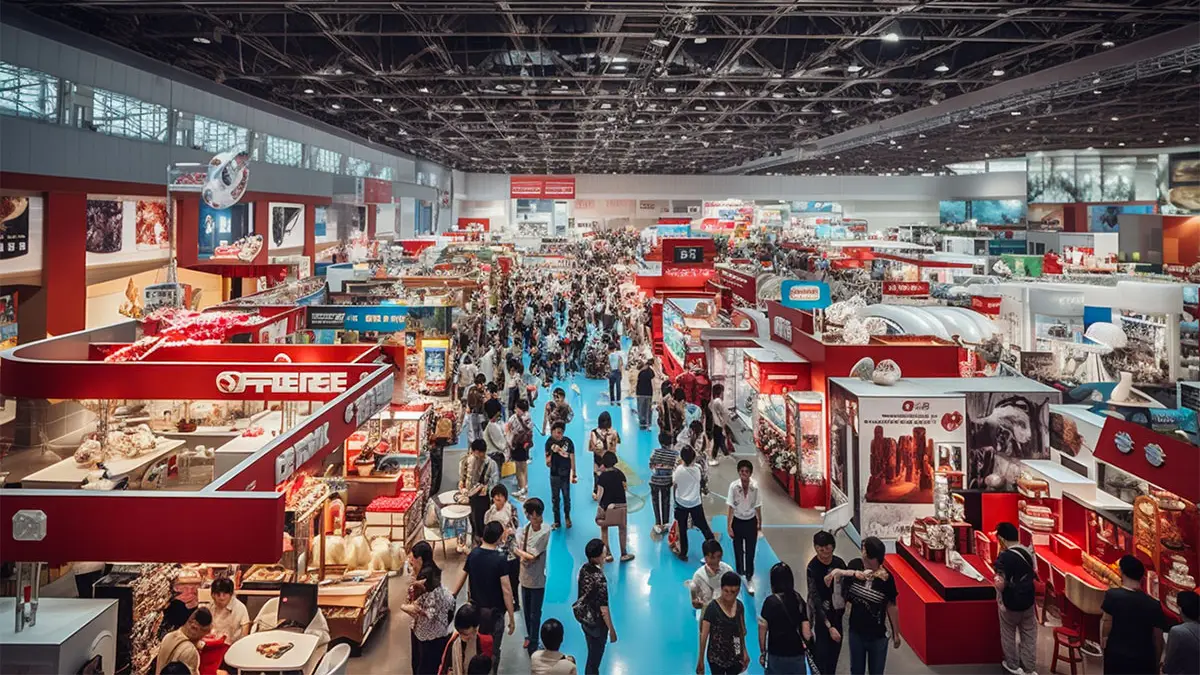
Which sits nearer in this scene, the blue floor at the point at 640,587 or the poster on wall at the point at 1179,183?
the blue floor at the point at 640,587

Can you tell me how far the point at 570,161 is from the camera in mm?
40469

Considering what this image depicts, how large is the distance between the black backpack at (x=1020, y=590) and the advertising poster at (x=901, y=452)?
224 centimetres

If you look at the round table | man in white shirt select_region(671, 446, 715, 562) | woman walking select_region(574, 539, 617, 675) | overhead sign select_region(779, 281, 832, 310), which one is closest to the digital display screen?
overhead sign select_region(779, 281, 832, 310)

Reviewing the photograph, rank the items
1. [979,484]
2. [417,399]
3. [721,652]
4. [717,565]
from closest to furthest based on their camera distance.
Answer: [721,652], [717,565], [979,484], [417,399]

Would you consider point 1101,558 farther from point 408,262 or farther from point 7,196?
point 408,262

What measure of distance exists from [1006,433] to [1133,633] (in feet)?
10.3

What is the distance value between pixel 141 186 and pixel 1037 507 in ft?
49.1

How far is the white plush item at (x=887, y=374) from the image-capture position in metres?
7.70

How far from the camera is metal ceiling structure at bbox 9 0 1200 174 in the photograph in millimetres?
11383

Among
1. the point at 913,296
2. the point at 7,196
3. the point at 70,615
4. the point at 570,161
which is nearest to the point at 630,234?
the point at 570,161

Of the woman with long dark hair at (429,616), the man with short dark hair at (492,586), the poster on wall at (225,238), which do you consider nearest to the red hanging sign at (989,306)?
the man with short dark hair at (492,586)

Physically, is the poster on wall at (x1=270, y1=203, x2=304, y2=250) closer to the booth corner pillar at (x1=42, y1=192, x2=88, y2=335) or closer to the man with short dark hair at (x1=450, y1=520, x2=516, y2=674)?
the booth corner pillar at (x1=42, y1=192, x2=88, y2=335)

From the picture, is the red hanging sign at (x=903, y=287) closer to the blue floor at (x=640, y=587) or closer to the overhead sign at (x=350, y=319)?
the blue floor at (x=640, y=587)

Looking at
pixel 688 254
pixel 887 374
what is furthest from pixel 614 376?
pixel 688 254
